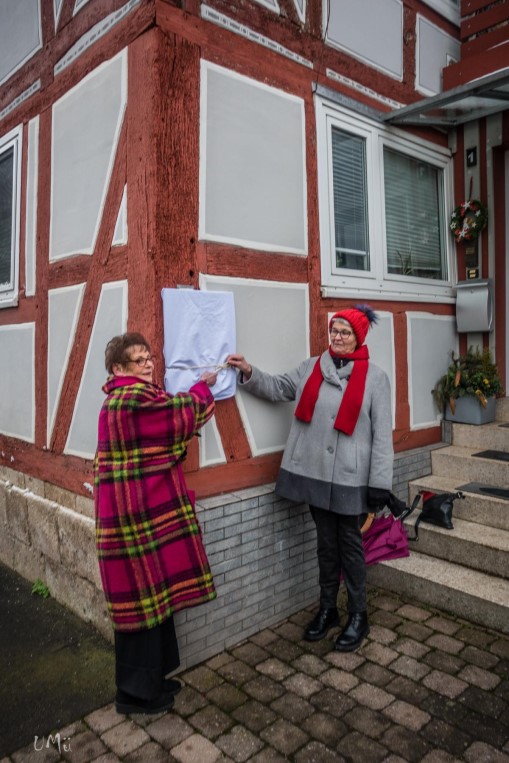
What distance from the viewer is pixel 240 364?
336 cm

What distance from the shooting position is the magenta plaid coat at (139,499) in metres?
2.60

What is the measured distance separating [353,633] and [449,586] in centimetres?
76

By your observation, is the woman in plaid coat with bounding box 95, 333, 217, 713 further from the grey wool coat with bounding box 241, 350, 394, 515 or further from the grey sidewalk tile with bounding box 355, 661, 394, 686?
the grey sidewalk tile with bounding box 355, 661, 394, 686

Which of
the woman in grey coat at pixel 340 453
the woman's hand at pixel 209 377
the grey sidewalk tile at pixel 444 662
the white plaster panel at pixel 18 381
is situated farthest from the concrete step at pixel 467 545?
the white plaster panel at pixel 18 381

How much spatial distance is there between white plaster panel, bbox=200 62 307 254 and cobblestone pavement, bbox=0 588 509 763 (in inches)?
96.4

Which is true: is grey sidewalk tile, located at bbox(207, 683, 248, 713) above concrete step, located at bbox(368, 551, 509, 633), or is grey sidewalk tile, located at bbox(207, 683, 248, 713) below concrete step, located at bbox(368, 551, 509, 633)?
below

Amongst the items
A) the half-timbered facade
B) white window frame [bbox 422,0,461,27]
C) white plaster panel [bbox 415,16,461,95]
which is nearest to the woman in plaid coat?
the half-timbered facade

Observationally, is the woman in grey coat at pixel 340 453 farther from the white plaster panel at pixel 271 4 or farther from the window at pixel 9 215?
the window at pixel 9 215

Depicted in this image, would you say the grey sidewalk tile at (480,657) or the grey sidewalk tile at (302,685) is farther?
the grey sidewalk tile at (480,657)

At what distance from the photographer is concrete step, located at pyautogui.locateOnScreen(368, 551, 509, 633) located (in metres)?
3.43

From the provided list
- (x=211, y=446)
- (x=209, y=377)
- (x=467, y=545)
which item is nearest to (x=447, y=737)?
(x=467, y=545)

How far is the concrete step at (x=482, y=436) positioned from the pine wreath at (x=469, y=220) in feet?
5.51

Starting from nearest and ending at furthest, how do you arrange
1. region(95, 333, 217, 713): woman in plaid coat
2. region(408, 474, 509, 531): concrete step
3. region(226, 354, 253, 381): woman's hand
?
region(95, 333, 217, 713): woman in plaid coat
region(226, 354, 253, 381): woman's hand
region(408, 474, 509, 531): concrete step

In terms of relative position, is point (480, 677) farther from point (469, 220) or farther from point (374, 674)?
point (469, 220)
